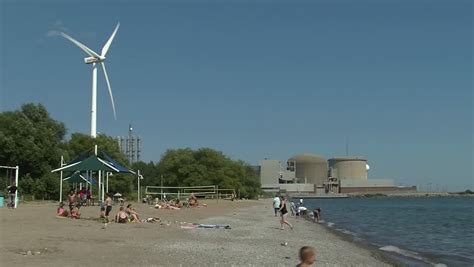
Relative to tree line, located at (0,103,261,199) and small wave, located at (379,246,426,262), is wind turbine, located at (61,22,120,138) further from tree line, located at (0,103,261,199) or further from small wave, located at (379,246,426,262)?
small wave, located at (379,246,426,262)

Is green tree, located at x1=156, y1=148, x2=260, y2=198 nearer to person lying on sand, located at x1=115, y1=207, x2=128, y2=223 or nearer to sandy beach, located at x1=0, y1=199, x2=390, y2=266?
person lying on sand, located at x1=115, y1=207, x2=128, y2=223

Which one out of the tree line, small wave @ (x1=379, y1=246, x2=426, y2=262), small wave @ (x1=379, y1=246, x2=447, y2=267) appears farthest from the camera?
the tree line

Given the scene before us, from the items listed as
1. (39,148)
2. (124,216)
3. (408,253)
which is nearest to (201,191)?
(39,148)

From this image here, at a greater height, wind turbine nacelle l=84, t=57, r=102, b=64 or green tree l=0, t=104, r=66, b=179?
wind turbine nacelle l=84, t=57, r=102, b=64

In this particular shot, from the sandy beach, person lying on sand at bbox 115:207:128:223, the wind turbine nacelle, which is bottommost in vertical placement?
the sandy beach

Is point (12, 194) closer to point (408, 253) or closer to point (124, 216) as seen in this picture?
point (124, 216)

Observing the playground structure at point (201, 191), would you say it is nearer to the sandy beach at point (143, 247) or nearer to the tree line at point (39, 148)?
the tree line at point (39, 148)

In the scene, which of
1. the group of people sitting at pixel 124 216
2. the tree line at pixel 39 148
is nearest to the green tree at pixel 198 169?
the tree line at pixel 39 148

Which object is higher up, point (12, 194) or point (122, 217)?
point (12, 194)

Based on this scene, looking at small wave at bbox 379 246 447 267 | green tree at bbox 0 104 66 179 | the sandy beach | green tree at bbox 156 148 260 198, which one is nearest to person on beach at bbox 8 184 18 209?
the sandy beach

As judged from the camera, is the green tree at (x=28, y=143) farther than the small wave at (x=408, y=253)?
Yes

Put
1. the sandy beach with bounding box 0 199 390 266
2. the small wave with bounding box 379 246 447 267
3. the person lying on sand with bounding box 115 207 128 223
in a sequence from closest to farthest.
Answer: the sandy beach with bounding box 0 199 390 266 < the small wave with bounding box 379 246 447 267 < the person lying on sand with bounding box 115 207 128 223

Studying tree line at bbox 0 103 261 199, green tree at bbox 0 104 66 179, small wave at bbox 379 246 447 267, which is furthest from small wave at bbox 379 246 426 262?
green tree at bbox 0 104 66 179

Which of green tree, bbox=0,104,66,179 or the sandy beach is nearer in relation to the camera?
the sandy beach
